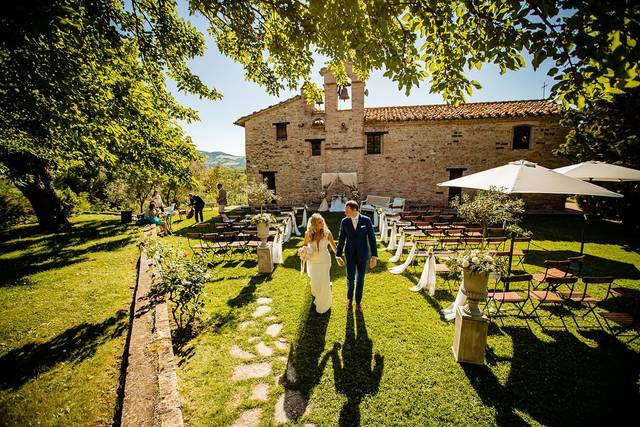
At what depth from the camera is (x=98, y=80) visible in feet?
13.3

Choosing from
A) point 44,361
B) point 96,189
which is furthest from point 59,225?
point 44,361

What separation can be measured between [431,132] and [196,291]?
16451 mm

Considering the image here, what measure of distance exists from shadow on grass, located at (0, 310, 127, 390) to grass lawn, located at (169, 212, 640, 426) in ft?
5.22

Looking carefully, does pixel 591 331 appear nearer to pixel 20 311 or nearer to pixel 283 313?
pixel 283 313

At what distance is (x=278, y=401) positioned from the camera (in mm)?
3199

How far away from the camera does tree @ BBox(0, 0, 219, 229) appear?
132 inches

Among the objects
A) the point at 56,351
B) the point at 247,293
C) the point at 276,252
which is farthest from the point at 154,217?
the point at 56,351

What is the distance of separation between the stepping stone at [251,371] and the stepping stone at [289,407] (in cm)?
51

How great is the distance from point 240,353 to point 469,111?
61.6ft

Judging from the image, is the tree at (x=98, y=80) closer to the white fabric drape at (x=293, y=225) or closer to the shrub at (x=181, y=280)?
the shrub at (x=181, y=280)

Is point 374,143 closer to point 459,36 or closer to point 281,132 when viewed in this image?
point 281,132

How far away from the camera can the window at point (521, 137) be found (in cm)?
1589

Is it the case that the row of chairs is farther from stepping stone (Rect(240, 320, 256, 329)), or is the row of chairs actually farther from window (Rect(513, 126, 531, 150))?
window (Rect(513, 126, 531, 150))

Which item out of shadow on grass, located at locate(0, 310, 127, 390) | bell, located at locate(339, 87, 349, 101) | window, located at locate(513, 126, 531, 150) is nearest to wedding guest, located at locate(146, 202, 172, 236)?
shadow on grass, located at locate(0, 310, 127, 390)
